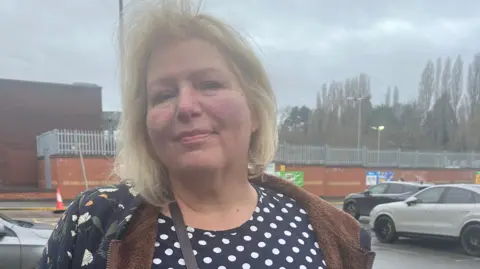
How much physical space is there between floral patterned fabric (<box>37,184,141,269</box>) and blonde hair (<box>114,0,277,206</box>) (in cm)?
9

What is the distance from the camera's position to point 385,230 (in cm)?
1106

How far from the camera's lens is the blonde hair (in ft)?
4.52

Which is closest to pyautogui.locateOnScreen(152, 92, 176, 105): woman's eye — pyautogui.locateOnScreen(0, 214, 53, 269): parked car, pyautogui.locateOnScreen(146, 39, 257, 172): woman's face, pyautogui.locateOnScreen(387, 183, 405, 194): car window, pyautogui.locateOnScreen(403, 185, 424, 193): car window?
pyautogui.locateOnScreen(146, 39, 257, 172): woman's face

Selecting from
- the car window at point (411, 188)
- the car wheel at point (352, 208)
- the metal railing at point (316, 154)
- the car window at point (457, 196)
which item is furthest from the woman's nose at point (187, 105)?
the metal railing at point (316, 154)

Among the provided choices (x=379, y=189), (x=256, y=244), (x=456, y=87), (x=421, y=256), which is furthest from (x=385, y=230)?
(x=456, y=87)

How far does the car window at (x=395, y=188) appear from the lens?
13313mm

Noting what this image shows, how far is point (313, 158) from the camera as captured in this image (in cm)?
2312

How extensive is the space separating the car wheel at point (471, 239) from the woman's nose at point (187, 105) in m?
9.08

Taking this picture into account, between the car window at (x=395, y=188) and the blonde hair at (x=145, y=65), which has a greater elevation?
the blonde hair at (x=145, y=65)

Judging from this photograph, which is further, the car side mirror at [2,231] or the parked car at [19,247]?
the car side mirror at [2,231]

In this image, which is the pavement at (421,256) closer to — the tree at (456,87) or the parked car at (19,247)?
the parked car at (19,247)

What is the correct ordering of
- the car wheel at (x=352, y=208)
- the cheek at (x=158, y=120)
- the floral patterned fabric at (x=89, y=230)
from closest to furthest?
the floral patterned fabric at (x=89, y=230), the cheek at (x=158, y=120), the car wheel at (x=352, y=208)

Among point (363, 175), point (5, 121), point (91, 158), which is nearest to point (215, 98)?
point (91, 158)

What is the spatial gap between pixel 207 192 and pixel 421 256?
29.2ft
